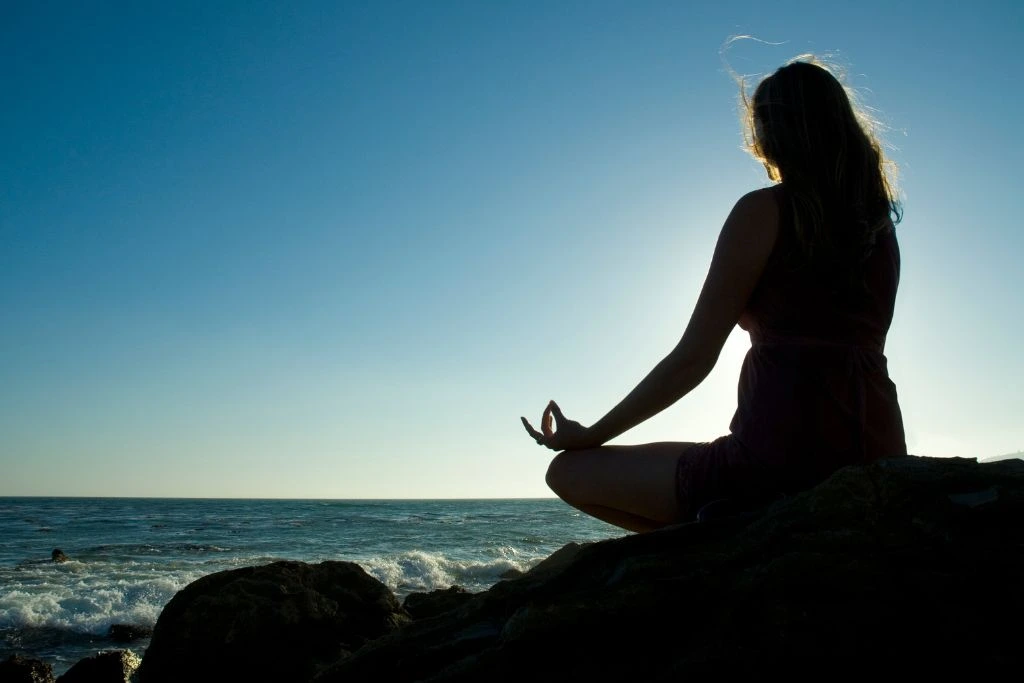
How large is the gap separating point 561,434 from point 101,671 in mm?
6054

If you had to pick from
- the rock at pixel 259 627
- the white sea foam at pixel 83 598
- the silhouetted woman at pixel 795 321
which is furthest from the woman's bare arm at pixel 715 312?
the white sea foam at pixel 83 598

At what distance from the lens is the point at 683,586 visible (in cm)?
182

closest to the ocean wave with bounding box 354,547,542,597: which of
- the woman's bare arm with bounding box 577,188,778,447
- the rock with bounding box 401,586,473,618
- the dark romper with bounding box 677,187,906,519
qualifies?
the rock with bounding box 401,586,473,618

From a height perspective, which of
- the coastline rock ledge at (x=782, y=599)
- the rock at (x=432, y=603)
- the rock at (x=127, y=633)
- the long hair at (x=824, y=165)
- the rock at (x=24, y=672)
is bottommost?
the rock at (x=127, y=633)

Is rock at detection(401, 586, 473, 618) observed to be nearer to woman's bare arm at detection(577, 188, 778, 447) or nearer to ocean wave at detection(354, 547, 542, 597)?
woman's bare arm at detection(577, 188, 778, 447)

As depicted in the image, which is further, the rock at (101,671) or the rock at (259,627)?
the rock at (101,671)

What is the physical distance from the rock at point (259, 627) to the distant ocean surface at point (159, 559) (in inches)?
129

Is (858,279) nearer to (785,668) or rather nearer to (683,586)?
(683,586)

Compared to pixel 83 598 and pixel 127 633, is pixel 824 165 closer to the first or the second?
pixel 127 633

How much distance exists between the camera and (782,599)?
64.9 inches

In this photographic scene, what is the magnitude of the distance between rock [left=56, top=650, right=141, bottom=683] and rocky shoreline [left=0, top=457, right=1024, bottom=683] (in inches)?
221

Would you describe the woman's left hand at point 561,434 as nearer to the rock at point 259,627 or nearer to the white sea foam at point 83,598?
the rock at point 259,627

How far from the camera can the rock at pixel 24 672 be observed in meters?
6.63

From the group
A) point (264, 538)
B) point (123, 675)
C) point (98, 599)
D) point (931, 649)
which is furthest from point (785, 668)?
point (264, 538)
